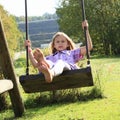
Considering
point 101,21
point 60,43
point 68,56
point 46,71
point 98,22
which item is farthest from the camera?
point 98,22

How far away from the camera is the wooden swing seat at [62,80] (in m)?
5.86

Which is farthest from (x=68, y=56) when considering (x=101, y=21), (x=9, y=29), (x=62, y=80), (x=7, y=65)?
(x=101, y=21)

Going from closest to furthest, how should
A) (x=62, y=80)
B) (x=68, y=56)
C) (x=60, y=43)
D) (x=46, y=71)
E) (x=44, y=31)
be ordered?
1. (x=46, y=71)
2. (x=62, y=80)
3. (x=68, y=56)
4. (x=60, y=43)
5. (x=44, y=31)

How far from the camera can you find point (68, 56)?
652 centimetres

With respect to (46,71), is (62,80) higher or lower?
lower

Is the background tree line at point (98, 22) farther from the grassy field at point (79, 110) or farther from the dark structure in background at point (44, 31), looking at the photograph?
the grassy field at point (79, 110)

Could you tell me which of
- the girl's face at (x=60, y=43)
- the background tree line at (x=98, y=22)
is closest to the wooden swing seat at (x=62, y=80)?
the girl's face at (x=60, y=43)

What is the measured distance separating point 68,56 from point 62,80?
535 mm

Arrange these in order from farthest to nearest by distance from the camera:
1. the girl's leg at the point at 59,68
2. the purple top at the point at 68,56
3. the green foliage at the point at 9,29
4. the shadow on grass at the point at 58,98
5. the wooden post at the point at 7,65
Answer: the green foliage at the point at 9,29
the shadow on grass at the point at 58,98
the wooden post at the point at 7,65
the purple top at the point at 68,56
the girl's leg at the point at 59,68

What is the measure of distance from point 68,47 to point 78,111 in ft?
4.45

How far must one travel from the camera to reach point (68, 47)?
6762mm

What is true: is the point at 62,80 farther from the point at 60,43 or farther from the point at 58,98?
the point at 58,98

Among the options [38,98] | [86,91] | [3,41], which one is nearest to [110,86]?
[86,91]

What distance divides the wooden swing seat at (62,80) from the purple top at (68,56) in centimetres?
27
